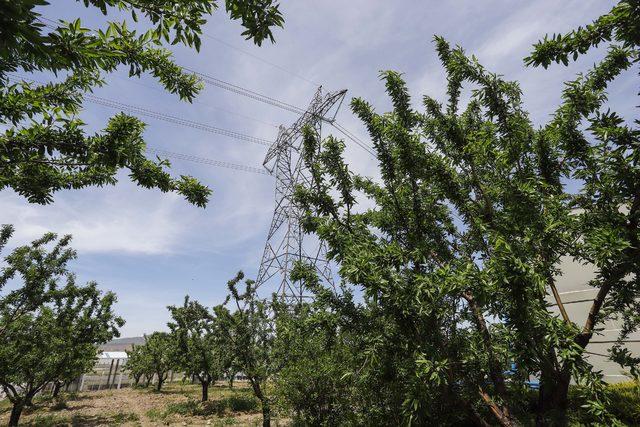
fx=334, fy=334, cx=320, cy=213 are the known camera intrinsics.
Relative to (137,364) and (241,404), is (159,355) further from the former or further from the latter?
(241,404)

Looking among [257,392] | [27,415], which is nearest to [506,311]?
[257,392]

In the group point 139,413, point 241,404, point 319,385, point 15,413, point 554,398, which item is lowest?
point 139,413

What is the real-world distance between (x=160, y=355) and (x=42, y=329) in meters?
22.0

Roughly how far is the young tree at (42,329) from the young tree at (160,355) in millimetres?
12586

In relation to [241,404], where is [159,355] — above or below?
above

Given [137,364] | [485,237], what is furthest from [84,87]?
[137,364]

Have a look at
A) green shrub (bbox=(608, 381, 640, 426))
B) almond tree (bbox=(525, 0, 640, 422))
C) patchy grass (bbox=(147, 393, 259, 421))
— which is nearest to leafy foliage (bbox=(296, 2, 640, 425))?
almond tree (bbox=(525, 0, 640, 422))

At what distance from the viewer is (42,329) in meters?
17.2

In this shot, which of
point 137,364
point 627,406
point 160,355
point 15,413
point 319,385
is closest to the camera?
point 627,406

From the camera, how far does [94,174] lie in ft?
17.1

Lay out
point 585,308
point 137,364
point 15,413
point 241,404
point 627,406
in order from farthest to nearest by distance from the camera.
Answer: point 137,364, point 241,404, point 15,413, point 585,308, point 627,406

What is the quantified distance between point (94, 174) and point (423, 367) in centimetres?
559

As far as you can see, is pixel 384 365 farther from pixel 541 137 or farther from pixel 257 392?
pixel 257 392

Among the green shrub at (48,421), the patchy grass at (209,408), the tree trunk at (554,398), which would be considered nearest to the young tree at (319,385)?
the tree trunk at (554,398)
